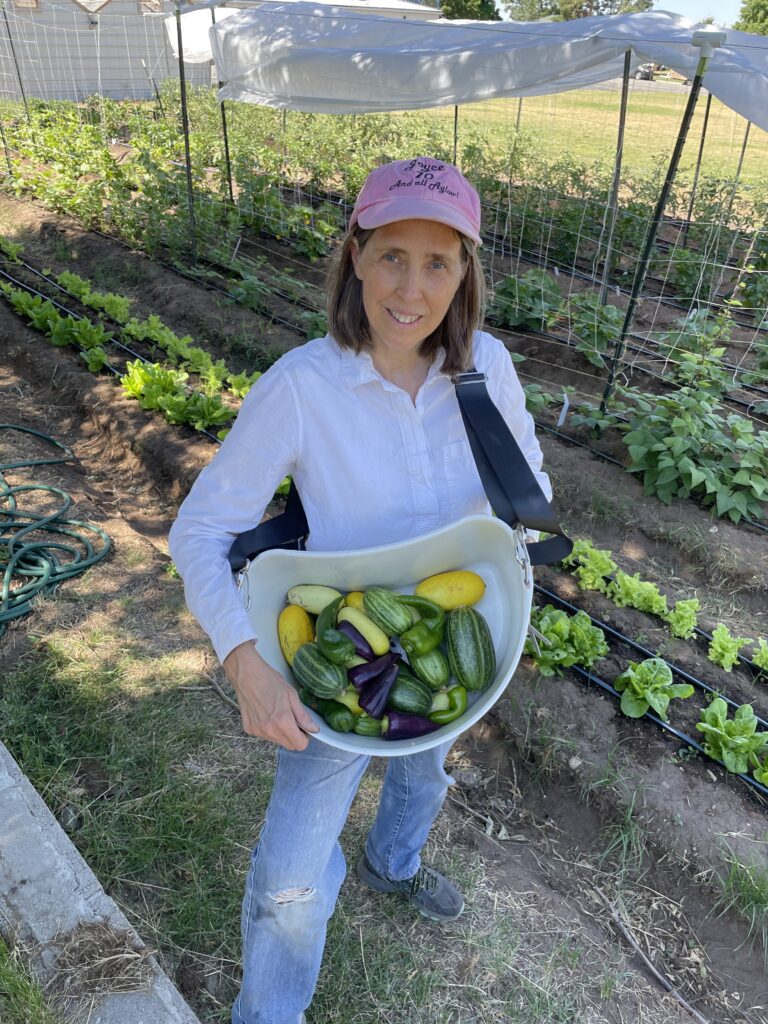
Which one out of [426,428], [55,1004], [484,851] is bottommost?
[484,851]

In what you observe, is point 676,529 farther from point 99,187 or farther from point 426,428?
point 99,187

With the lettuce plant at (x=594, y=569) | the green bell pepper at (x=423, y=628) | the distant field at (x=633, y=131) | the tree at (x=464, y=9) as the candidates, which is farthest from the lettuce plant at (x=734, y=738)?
the tree at (x=464, y=9)

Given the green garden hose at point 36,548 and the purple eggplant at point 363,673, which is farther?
the green garden hose at point 36,548

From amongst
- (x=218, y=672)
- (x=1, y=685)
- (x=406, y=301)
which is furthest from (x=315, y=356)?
(x=1, y=685)

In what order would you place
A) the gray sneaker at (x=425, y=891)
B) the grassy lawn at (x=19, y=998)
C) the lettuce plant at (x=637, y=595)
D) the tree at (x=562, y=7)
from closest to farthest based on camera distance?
1. the grassy lawn at (x=19, y=998)
2. the gray sneaker at (x=425, y=891)
3. the lettuce plant at (x=637, y=595)
4. the tree at (x=562, y=7)

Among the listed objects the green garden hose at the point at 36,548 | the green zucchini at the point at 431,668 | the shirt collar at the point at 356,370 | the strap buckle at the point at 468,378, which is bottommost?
the green garden hose at the point at 36,548

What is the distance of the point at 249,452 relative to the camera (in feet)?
5.10

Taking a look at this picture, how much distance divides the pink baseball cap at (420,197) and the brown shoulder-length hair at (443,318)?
0.09 m

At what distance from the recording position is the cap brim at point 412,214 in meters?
1.48

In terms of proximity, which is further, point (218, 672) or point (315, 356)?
point (218, 672)

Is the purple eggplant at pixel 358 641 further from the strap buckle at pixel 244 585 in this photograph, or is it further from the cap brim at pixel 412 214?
the cap brim at pixel 412 214

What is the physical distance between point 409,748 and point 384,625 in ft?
0.88

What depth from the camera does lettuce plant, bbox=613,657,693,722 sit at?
3078 millimetres

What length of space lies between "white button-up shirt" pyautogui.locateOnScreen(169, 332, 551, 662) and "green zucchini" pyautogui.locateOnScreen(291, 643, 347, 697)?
13 cm
